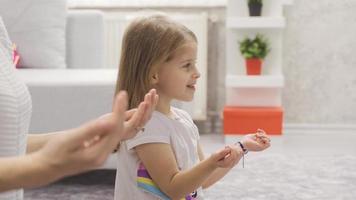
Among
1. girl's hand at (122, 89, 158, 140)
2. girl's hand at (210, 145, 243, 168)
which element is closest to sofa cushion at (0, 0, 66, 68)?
girl's hand at (210, 145, 243, 168)

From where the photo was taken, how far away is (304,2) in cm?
374

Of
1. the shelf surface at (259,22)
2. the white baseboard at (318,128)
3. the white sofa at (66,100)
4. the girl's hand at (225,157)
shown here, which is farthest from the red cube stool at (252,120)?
the girl's hand at (225,157)

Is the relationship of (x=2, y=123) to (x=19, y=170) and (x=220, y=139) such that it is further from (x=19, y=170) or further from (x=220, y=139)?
(x=220, y=139)

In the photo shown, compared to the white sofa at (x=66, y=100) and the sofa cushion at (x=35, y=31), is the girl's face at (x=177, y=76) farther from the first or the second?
the sofa cushion at (x=35, y=31)

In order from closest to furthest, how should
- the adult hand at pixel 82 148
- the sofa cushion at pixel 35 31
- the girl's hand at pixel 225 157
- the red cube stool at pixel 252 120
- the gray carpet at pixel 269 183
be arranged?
the adult hand at pixel 82 148
the girl's hand at pixel 225 157
the gray carpet at pixel 269 183
the sofa cushion at pixel 35 31
the red cube stool at pixel 252 120

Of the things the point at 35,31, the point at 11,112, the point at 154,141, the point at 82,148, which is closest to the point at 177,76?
the point at 154,141

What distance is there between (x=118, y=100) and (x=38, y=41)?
2431 mm

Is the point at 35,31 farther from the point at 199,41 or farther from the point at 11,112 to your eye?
the point at 11,112

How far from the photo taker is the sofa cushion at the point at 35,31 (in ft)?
9.30

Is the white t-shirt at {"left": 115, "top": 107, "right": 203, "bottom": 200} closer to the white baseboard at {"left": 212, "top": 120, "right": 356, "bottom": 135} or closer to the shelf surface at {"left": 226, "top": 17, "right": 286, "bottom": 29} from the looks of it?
the shelf surface at {"left": 226, "top": 17, "right": 286, "bottom": 29}

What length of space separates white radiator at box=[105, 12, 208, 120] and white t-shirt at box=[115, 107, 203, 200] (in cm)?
242

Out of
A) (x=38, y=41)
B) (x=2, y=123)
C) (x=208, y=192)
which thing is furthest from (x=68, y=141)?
(x=38, y=41)

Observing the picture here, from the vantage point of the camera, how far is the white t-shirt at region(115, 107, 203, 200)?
1190mm

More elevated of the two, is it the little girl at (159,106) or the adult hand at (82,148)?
the adult hand at (82,148)
